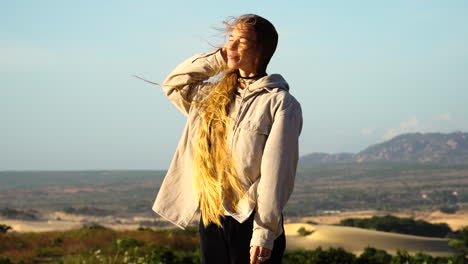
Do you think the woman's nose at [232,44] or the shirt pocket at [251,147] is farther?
the woman's nose at [232,44]

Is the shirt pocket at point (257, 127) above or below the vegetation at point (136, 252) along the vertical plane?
above

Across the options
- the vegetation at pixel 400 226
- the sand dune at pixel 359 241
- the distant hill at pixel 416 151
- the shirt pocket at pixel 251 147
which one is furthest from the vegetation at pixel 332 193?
the shirt pocket at pixel 251 147

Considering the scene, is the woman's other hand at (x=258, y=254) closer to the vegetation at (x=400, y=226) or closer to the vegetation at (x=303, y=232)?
the vegetation at (x=303, y=232)

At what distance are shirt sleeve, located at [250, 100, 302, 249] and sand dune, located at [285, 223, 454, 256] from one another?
48.3ft

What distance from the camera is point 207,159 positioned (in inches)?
139

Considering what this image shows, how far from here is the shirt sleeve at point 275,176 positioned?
3248 mm

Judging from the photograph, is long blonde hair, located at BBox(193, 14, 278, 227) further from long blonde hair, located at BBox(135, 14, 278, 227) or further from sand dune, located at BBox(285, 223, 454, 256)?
sand dune, located at BBox(285, 223, 454, 256)

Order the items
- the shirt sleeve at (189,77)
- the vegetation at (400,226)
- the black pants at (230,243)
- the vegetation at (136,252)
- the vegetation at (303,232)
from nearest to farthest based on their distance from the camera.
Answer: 1. the black pants at (230,243)
2. the shirt sleeve at (189,77)
3. the vegetation at (136,252)
4. the vegetation at (303,232)
5. the vegetation at (400,226)

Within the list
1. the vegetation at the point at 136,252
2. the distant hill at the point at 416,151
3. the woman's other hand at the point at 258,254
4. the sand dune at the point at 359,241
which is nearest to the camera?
the woman's other hand at the point at 258,254

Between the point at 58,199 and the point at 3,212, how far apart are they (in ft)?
93.1

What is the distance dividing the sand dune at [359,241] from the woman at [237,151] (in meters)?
14.4

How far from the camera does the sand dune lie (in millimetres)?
18328

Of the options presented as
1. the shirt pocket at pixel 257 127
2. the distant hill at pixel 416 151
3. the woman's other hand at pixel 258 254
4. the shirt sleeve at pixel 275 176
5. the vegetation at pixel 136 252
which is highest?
the distant hill at pixel 416 151

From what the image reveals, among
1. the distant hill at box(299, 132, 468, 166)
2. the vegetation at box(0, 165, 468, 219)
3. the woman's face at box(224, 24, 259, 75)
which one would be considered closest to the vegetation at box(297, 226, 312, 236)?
the woman's face at box(224, 24, 259, 75)
